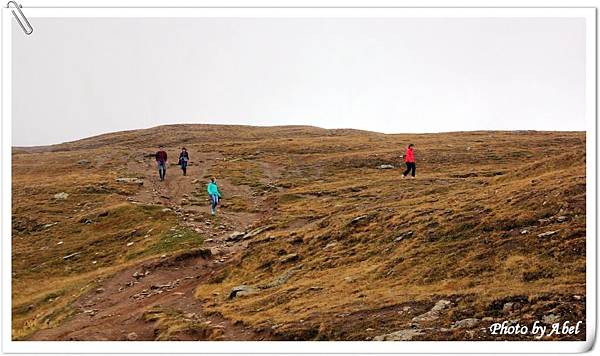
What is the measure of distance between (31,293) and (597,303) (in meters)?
19.7

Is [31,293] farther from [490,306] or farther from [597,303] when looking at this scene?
[597,303]

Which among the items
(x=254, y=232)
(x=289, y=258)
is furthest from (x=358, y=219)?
(x=254, y=232)

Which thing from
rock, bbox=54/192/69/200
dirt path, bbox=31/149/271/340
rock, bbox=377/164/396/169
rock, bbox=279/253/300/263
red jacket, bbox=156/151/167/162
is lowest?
dirt path, bbox=31/149/271/340

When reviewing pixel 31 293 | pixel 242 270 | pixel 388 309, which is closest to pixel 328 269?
pixel 242 270

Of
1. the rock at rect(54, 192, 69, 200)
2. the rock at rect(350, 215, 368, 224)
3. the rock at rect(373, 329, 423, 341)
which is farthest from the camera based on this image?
the rock at rect(54, 192, 69, 200)

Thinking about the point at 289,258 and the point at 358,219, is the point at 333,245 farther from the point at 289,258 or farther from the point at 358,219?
the point at 358,219

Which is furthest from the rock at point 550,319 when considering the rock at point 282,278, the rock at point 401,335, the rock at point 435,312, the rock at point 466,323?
the rock at point 282,278

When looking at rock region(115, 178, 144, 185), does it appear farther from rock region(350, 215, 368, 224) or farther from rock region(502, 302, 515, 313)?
rock region(502, 302, 515, 313)

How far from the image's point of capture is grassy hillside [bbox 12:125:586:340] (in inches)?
650

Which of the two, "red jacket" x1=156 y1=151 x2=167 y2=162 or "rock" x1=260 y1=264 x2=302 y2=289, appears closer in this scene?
"rock" x1=260 y1=264 x2=302 y2=289

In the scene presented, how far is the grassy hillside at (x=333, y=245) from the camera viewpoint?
16500 millimetres

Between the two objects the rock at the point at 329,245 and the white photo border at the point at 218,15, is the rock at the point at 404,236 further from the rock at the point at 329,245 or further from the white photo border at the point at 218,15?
the white photo border at the point at 218,15

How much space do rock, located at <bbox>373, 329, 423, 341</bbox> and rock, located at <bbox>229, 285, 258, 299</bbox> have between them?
22.3 feet

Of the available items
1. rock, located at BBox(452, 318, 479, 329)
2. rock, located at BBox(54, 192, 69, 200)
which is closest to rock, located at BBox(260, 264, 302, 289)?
rock, located at BBox(452, 318, 479, 329)
